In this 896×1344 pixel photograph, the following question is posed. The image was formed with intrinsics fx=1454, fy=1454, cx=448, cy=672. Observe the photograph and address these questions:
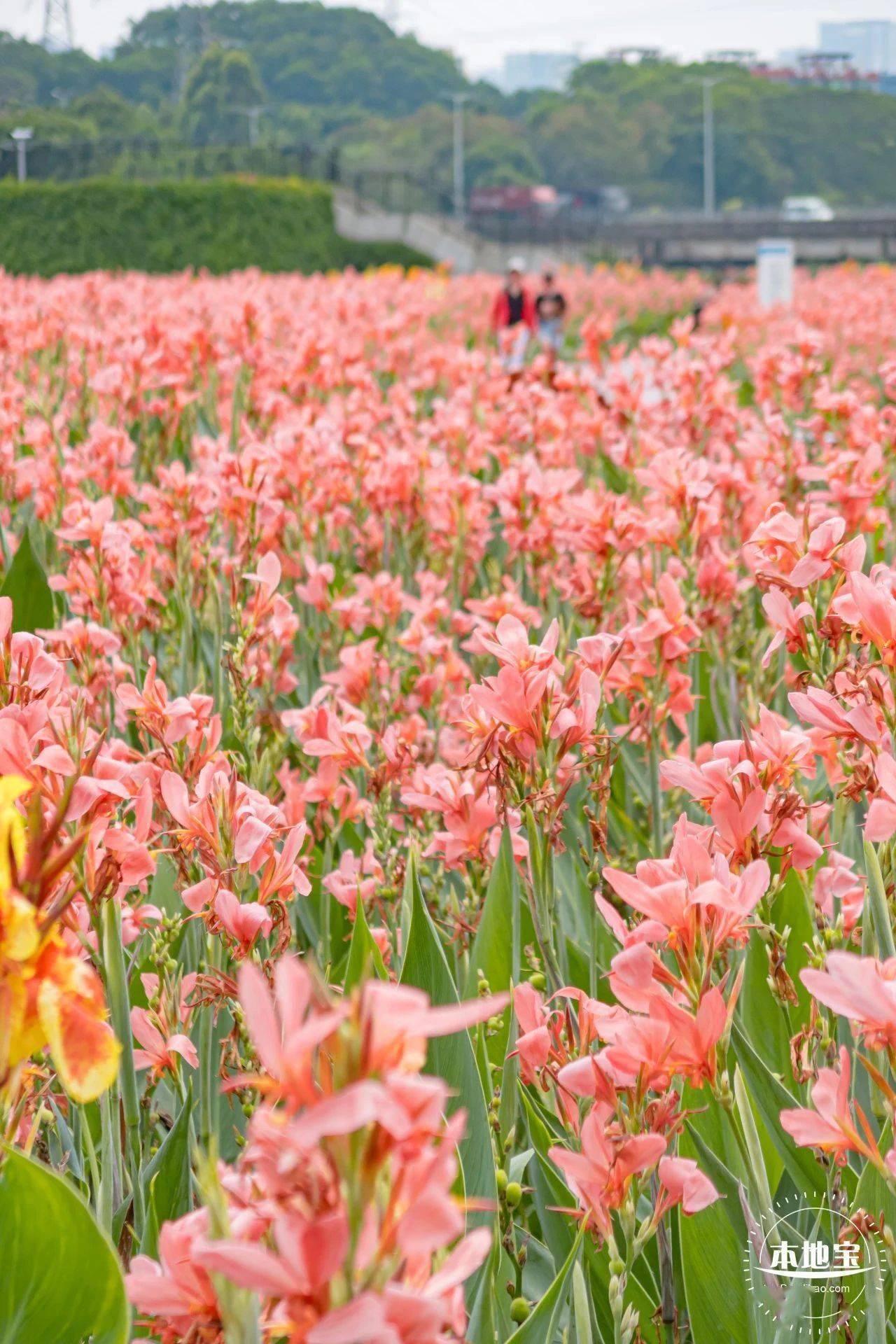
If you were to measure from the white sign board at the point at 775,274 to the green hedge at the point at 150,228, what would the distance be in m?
14.0

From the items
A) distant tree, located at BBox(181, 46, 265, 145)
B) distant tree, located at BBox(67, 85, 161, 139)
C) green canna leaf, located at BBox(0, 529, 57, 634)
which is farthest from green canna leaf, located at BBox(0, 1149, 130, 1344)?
distant tree, located at BBox(181, 46, 265, 145)

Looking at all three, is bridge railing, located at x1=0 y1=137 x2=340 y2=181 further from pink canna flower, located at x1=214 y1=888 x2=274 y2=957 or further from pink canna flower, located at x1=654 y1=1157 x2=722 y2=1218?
pink canna flower, located at x1=654 y1=1157 x2=722 y2=1218

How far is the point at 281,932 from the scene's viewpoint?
1.37 metres

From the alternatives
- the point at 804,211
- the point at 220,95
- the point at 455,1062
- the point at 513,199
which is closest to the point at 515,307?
the point at 455,1062

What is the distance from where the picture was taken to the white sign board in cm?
1630

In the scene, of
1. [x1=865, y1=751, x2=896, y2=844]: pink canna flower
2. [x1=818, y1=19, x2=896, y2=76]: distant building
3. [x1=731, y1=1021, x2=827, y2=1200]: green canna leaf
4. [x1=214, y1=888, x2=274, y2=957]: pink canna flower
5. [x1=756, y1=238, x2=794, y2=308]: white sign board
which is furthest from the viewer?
[x1=818, y1=19, x2=896, y2=76]: distant building

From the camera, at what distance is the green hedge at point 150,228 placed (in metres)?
28.0

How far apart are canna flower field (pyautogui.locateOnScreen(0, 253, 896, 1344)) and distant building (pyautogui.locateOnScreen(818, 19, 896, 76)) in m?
81.2

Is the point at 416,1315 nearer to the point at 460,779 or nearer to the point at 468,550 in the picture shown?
the point at 460,779

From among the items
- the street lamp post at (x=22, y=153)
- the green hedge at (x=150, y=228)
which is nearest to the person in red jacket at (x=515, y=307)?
the green hedge at (x=150, y=228)

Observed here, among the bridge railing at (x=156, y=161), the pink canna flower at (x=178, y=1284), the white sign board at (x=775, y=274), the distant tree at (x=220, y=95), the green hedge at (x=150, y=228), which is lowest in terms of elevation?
the pink canna flower at (x=178, y=1284)

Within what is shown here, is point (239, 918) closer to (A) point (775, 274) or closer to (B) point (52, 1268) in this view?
(B) point (52, 1268)

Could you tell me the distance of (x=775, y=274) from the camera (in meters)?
16.5

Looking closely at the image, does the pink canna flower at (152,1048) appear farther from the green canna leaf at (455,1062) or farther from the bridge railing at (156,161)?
the bridge railing at (156,161)
